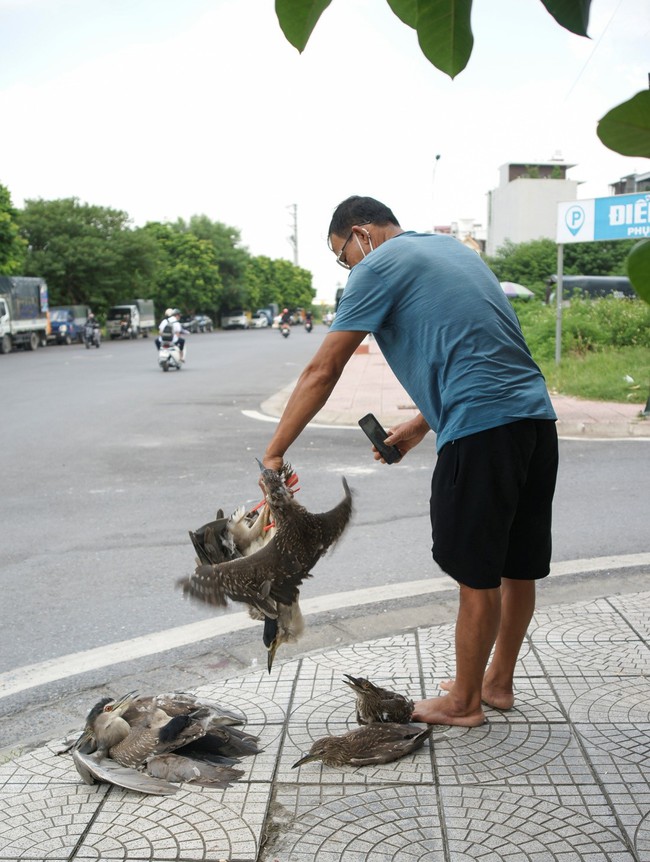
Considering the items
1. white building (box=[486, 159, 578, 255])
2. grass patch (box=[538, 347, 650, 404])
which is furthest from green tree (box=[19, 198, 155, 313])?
grass patch (box=[538, 347, 650, 404])

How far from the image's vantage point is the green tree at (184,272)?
7462 centimetres

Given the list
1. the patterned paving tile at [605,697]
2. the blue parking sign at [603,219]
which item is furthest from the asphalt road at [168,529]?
the blue parking sign at [603,219]

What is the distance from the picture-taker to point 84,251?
2037 inches

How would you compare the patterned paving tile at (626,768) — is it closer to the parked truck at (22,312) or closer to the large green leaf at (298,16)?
the large green leaf at (298,16)

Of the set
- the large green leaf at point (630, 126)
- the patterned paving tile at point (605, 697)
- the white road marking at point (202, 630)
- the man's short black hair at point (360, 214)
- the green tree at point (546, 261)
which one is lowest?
the white road marking at point (202, 630)

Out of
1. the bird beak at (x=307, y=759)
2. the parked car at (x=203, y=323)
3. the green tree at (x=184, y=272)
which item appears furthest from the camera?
the green tree at (x=184, y=272)

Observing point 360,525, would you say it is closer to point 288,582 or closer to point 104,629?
point 104,629

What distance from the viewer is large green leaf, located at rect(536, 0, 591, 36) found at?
1.09 meters

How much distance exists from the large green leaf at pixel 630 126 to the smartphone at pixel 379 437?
253cm

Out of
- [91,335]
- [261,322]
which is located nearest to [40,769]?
[91,335]

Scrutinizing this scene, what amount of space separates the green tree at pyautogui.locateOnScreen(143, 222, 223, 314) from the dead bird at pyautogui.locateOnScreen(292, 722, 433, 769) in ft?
238

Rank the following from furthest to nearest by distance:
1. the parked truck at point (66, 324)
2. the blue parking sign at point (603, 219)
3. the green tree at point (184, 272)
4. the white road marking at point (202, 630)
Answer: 1. the green tree at point (184, 272)
2. the parked truck at point (66, 324)
3. the blue parking sign at point (603, 219)
4. the white road marking at point (202, 630)

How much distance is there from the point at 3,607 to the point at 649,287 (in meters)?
4.67

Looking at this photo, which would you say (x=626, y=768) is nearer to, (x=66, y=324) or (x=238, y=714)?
(x=238, y=714)
